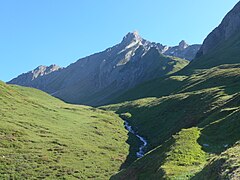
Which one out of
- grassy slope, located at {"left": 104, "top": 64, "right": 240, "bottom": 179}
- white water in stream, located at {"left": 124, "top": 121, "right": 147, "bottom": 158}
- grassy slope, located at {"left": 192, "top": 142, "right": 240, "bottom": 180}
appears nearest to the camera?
grassy slope, located at {"left": 192, "top": 142, "right": 240, "bottom": 180}

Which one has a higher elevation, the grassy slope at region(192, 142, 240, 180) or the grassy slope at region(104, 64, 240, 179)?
the grassy slope at region(104, 64, 240, 179)

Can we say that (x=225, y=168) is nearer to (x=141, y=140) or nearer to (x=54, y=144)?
(x=54, y=144)

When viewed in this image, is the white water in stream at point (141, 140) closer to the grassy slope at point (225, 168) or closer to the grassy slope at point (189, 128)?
the grassy slope at point (189, 128)

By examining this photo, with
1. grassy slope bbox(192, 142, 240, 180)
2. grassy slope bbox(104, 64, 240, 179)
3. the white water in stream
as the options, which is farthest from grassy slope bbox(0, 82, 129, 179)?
grassy slope bbox(192, 142, 240, 180)

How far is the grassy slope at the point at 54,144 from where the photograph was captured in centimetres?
6500

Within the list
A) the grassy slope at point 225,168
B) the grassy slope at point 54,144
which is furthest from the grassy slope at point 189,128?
the grassy slope at point 54,144

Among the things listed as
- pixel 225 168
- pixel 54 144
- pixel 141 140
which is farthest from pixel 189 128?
pixel 141 140

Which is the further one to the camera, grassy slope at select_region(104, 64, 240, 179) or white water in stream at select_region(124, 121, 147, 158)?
white water in stream at select_region(124, 121, 147, 158)

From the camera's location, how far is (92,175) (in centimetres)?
6462

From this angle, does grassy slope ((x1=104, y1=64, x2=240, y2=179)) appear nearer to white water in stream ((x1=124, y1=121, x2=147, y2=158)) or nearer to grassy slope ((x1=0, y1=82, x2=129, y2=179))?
white water in stream ((x1=124, y1=121, x2=147, y2=158))

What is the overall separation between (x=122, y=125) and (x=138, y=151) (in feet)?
128

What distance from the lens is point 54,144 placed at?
81.7m

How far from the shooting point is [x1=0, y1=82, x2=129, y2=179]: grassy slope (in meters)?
65.0

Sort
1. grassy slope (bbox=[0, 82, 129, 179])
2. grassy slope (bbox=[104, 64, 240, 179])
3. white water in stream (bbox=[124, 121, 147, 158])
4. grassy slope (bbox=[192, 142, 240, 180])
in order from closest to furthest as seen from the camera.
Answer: grassy slope (bbox=[192, 142, 240, 180]) → grassy slope (bbox=[104, 64, 240, 179]) → grassy slope (bbox=[0, 82, 129, 179]) → white water in stream (bbox=[124, 121, 147, 158])
